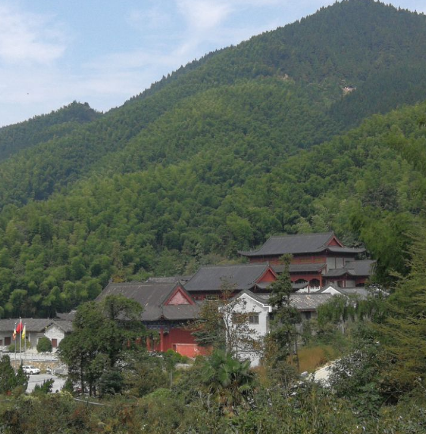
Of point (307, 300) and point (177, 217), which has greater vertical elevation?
point (177, 217)

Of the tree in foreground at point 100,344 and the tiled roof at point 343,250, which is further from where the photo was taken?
the tiled roof at point 343,250

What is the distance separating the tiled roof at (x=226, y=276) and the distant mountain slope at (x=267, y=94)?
61.8 meters

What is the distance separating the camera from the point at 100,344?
23109 mm

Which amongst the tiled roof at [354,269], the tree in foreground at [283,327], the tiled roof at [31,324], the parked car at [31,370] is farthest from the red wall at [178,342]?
the tiled roof at [354,269]

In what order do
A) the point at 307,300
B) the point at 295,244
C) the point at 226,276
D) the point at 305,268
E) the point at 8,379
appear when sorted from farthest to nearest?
the point at 295,244 < the point at 305,268 < the point at 226,276 < the point at 307,300 < the point at 8,379

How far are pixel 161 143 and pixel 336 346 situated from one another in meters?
88.8

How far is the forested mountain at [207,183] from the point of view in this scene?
54750 millimetres

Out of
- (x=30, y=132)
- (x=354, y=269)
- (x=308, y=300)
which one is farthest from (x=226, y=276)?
(x=30, y=132)

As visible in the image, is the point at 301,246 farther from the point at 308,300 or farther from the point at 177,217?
the point at 177,217

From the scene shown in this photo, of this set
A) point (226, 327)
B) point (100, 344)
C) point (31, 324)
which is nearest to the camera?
point (100, 344)

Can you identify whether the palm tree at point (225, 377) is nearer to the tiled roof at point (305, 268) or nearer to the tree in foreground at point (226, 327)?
the tree in foreground at point (226, 327)

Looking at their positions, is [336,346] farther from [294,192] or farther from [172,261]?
[294,192]

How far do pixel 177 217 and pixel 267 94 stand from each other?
62709 millimetres

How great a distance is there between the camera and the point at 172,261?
64000 millimetres
